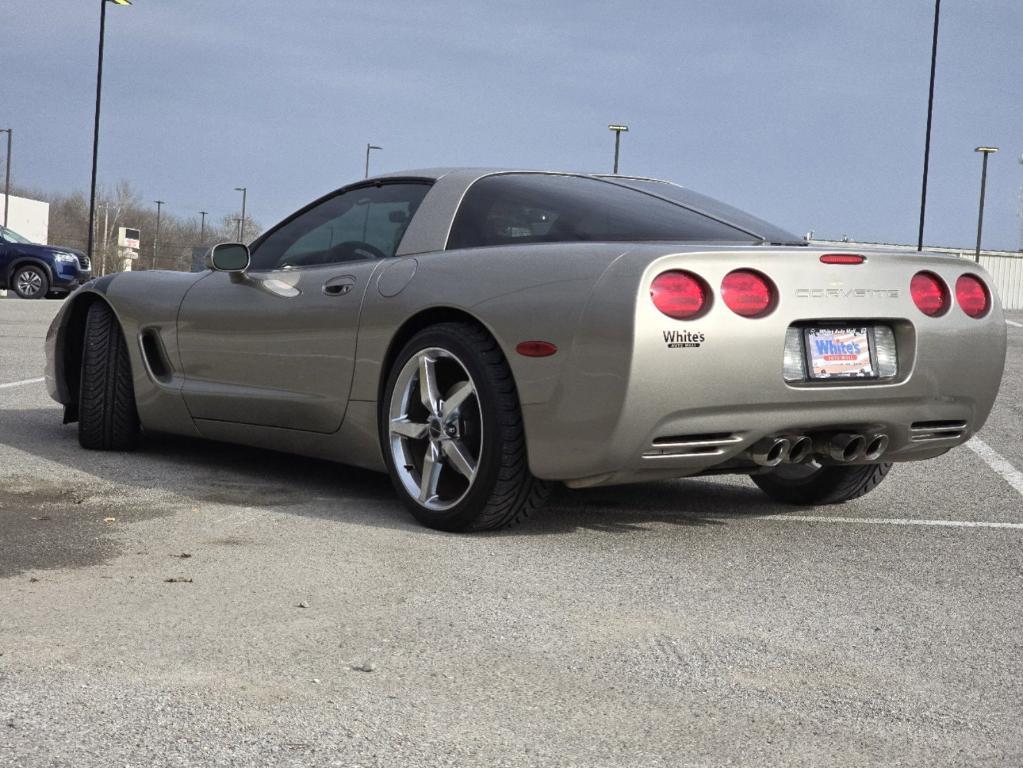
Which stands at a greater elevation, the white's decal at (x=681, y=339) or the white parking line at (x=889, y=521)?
the white's decal at (x=681, y=339)

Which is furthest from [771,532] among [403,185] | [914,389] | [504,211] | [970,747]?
[970,747]

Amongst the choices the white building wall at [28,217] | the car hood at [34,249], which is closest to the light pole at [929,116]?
the car hood at [34,249]

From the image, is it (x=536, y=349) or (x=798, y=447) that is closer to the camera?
(x=536, y=349)

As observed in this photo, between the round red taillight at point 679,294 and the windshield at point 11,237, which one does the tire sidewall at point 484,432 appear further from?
the windshield at point 11,237

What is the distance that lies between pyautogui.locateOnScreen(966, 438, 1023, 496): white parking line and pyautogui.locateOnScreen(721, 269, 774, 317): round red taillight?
232 centimetres

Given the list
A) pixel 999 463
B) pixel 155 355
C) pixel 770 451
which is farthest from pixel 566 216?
pixel 999 463

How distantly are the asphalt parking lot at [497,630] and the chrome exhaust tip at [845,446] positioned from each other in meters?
0.31

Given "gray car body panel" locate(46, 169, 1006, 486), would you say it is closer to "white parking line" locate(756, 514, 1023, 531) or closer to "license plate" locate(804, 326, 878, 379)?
"license plate" locate(804, 326, 878, 379)

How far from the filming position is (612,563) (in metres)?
4.15

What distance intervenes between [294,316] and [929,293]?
2364 mm

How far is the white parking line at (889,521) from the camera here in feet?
16.5

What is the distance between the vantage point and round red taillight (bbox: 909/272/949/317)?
4551mm

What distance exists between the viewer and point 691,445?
4180 millimetres

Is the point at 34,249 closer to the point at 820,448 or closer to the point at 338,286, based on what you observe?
the point at 338,286
